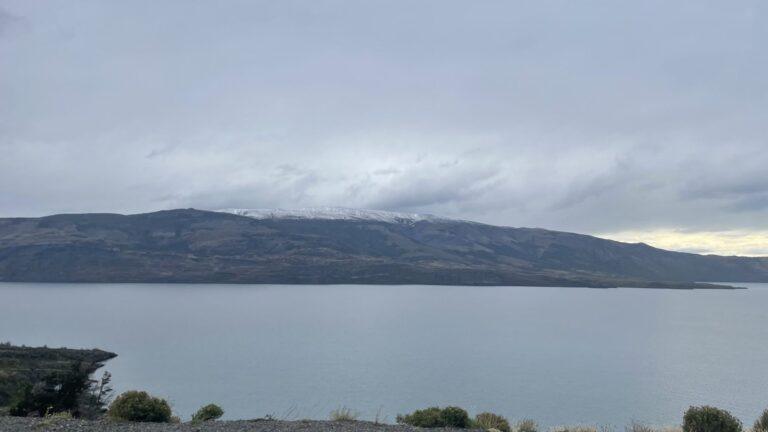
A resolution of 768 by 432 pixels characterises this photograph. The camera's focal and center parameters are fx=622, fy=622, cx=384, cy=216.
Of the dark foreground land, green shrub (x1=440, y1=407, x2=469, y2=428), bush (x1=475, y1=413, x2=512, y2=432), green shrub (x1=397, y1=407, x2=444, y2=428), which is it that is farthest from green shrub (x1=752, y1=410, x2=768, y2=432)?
the dark foreground land

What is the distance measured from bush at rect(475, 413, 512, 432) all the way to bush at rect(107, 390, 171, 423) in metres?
10.2

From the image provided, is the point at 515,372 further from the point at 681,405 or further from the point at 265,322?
the point at 265,322

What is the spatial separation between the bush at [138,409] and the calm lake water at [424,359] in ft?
74.7

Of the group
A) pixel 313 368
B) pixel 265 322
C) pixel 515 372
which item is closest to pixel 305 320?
pixel 265 322

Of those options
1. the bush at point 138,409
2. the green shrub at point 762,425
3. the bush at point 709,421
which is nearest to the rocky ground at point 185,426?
the bush at point 138,409

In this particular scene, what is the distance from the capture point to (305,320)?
403 ft

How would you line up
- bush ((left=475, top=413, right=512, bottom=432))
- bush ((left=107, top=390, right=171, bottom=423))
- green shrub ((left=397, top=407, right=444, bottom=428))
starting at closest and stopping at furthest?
bush ((left=107, top=390, right=171, bottom=423))
bush ((left=475, top=413, right=512, bottom=432))
green shrub ((left=397, top=407, right=444, bottom=428))

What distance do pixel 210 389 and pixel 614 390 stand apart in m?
36.5

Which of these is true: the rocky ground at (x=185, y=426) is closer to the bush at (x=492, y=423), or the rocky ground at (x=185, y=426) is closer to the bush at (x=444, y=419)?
the bush at (x=444, y=419)

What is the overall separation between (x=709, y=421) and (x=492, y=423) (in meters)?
6.44

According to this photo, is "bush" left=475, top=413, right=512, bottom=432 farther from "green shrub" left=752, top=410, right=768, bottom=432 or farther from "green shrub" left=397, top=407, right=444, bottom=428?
"green shrub" left=752, top=410, right=768, bottom=432

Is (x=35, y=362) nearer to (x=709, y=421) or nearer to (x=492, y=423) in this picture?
(x=492, y=423)

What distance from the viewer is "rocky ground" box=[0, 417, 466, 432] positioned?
1689cm

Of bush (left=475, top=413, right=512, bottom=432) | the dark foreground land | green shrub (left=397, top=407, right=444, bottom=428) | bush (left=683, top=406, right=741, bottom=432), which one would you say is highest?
bush (left=683, top=406, right=741, bottom=432)
